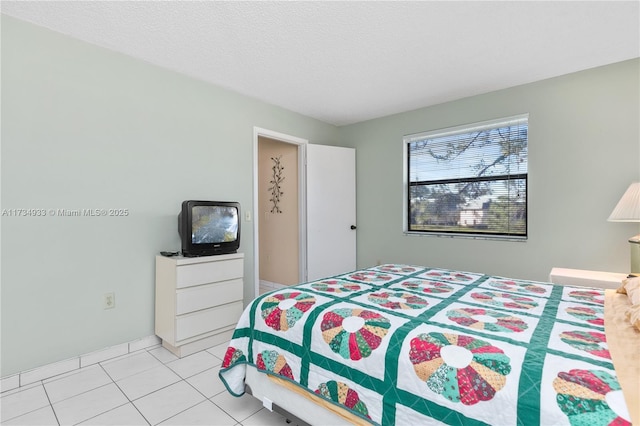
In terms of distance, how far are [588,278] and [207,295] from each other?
3028mm

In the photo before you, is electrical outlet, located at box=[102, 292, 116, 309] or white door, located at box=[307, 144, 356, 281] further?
white door, located at box=[307, 144, 356, 281]

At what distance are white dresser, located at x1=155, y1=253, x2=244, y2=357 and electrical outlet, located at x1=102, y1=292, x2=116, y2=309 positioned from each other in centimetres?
32

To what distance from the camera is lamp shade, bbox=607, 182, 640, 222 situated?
7.37 ft

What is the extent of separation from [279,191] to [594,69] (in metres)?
3.61

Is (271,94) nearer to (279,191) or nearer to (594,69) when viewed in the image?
(279,191)

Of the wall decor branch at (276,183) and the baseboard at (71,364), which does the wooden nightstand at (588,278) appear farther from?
the baseboard at (71,364)

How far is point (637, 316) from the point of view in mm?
1268

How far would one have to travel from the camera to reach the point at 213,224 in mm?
2826

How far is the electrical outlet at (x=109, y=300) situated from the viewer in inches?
97.1

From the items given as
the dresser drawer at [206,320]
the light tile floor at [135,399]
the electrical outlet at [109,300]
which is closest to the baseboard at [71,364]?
the light tile floor at [135,399]

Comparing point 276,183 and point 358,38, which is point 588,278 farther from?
point 276,183

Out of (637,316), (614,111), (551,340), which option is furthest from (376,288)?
(614,111)

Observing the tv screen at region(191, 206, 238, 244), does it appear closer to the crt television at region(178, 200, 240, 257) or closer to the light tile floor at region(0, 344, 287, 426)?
the crt television at region(178, 200, 240, 257)

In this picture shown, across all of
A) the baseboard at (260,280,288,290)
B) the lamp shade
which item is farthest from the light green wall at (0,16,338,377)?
the lamp shade
